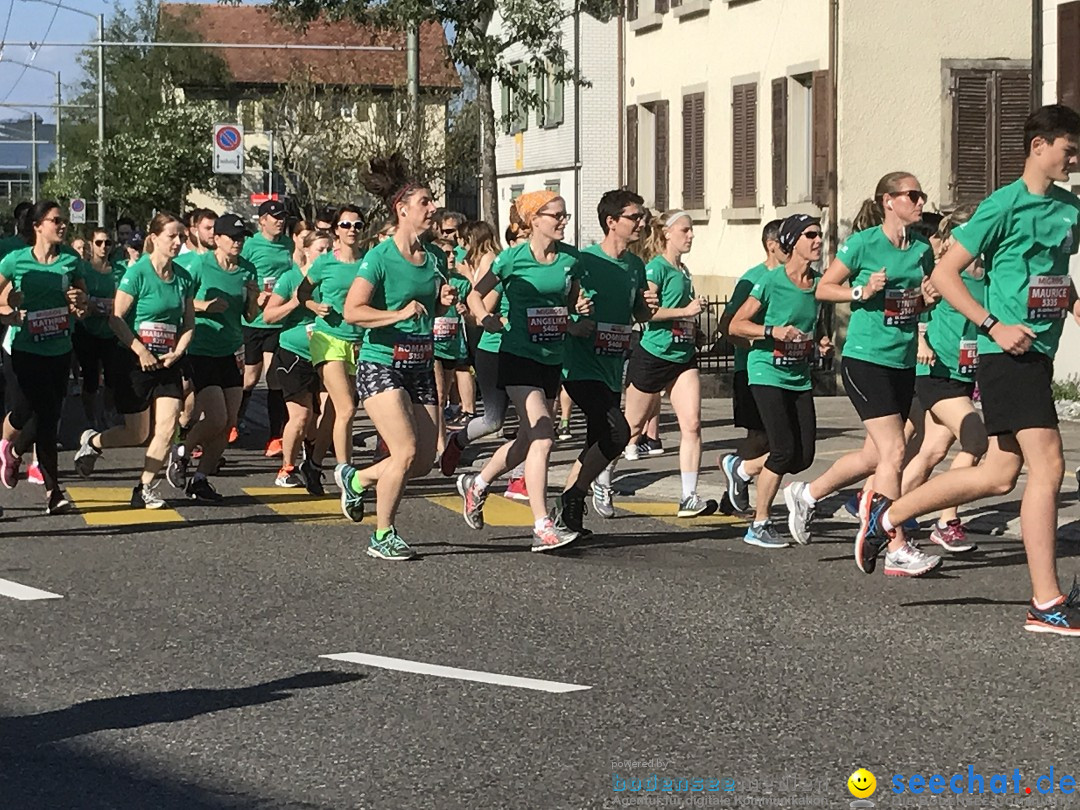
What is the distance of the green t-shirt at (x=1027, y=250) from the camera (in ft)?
27.5

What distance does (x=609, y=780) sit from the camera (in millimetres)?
5953

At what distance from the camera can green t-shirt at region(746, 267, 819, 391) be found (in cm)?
1140

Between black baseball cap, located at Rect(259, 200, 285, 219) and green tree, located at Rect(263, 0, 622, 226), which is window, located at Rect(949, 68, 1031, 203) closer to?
green tree, located at Rect(263, 0, 622, 226)

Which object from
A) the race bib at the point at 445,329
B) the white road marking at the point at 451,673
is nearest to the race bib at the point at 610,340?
the white road marking at the point at 451,673

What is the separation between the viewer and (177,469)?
13.9 meters

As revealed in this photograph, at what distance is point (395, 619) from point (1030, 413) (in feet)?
8.87

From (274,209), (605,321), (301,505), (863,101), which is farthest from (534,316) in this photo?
(863,101)

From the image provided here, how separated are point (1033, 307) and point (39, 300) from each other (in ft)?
20.9

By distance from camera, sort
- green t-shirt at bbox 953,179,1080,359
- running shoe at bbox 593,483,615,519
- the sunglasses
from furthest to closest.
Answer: running shoe at bbox 593,483,615,519, the sunglasses, green t-shirt at bbox 953,179,1080,359

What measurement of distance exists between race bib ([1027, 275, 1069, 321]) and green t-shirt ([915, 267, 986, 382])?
2326 mm

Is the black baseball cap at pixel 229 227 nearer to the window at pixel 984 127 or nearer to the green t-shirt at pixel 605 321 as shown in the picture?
the green t-shirt at pixel 605 321

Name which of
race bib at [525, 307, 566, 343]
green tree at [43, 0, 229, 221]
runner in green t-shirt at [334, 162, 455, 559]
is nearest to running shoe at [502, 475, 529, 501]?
race bib at [525, 307, 566, 343]

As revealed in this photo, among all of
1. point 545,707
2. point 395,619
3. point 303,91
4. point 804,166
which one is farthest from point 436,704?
point 303,91

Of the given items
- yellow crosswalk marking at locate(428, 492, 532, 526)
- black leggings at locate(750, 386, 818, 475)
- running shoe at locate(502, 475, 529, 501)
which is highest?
black leggings at locate(750, 386, 818, 475)
